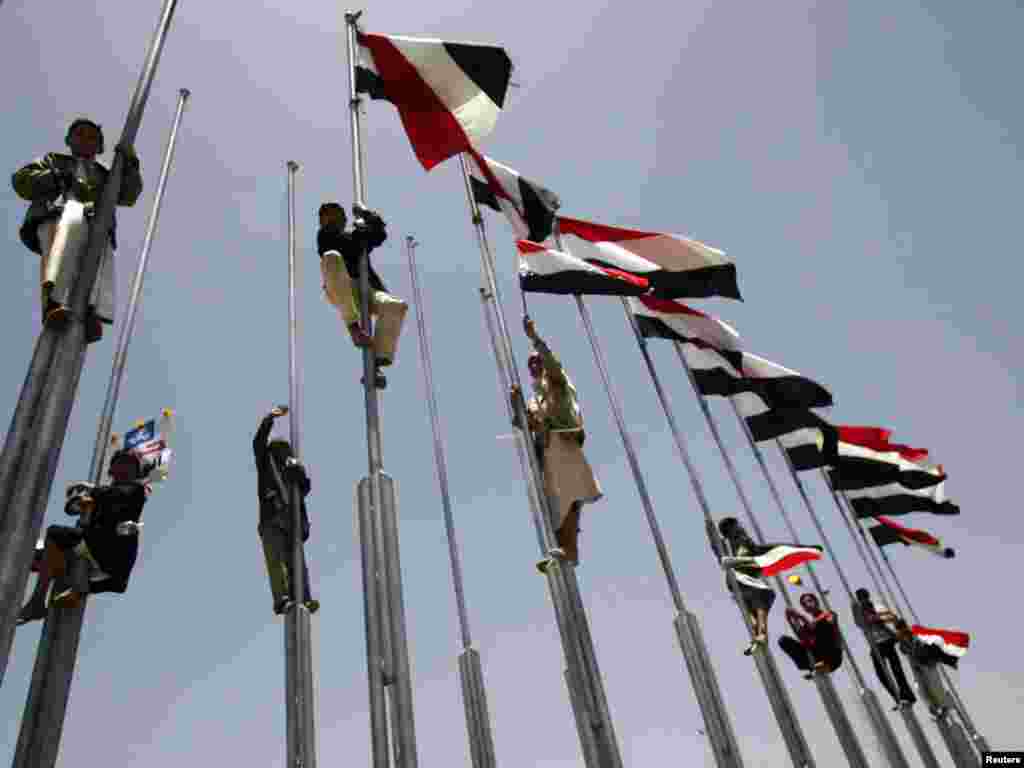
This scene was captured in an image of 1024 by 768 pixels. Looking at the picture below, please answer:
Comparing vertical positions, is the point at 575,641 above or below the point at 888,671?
below

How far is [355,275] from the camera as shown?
8141 mm

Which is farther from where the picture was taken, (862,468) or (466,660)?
(862,468)

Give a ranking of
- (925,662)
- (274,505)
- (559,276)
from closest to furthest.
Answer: (274,505) < (559,276) < (925,662)

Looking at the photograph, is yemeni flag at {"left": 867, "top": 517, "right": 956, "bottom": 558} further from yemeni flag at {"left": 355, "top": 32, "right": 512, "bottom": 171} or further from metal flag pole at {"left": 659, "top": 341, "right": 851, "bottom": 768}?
yemeni flag at {"left": 355, "top": 32, "right": 512, "bottom": 171}

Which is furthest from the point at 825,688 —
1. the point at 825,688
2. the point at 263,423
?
the point at 263,423

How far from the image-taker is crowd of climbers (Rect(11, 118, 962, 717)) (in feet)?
17.3

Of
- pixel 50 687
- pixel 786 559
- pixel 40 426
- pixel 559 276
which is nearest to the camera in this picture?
pixel 40 426

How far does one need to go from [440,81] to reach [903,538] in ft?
67.1

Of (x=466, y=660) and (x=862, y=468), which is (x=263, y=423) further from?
(x=862, y=468)

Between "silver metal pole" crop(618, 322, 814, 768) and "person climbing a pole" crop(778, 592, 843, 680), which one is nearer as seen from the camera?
"silver metal pole" crop(618, 322, 814, 768)

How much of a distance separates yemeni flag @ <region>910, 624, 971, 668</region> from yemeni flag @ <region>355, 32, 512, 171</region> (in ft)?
61.7

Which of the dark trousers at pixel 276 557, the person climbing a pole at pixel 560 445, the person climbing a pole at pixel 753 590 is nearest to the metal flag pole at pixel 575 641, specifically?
the person climbing a pole at pixel 560 445

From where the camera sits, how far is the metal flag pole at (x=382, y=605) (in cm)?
522

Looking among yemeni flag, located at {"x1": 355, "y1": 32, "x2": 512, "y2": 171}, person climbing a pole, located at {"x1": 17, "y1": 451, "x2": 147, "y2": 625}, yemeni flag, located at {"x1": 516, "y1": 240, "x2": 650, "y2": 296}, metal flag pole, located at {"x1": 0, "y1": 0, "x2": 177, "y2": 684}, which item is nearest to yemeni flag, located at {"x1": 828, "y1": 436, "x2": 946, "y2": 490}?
yemeni flag, located at {"x1": 516, "y1": 240, "x2": 650, "y2": 296}
